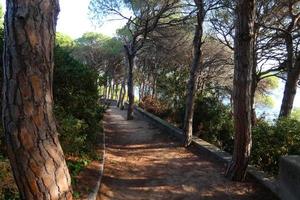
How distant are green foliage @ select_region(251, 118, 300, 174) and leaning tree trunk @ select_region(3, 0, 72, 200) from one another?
635 centimetres

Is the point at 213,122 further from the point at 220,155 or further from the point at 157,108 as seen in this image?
the point at 157,108

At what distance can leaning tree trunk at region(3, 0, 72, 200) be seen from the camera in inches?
126

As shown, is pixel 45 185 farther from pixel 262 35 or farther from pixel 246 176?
pixel 262 35

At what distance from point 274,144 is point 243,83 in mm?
2294

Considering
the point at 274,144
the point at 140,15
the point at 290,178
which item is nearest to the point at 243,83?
the point at 290,178

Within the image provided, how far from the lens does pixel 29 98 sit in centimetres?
323

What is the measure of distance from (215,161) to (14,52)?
709 centimetres

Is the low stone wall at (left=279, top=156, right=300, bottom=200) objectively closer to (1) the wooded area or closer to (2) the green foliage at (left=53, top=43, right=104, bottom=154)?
(1) the wooded area

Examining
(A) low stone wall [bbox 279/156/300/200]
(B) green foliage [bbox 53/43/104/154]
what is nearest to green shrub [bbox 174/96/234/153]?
(B) green foliage [bbox 53/43/104/154]

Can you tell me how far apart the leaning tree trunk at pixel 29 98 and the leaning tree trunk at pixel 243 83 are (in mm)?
4627

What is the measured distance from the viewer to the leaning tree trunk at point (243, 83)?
23.4 feet

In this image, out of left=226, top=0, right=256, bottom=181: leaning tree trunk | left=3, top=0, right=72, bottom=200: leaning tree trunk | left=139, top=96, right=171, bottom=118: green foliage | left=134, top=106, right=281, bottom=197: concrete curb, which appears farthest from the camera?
left=139, top=96, right=171, bottom=118: green foliage

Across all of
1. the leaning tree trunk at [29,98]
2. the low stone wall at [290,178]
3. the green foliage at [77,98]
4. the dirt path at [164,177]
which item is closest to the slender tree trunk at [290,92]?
the dirt path at [164,177]

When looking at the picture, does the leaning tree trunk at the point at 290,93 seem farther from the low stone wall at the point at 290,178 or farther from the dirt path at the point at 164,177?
the low stone wall at the point at 290,178
